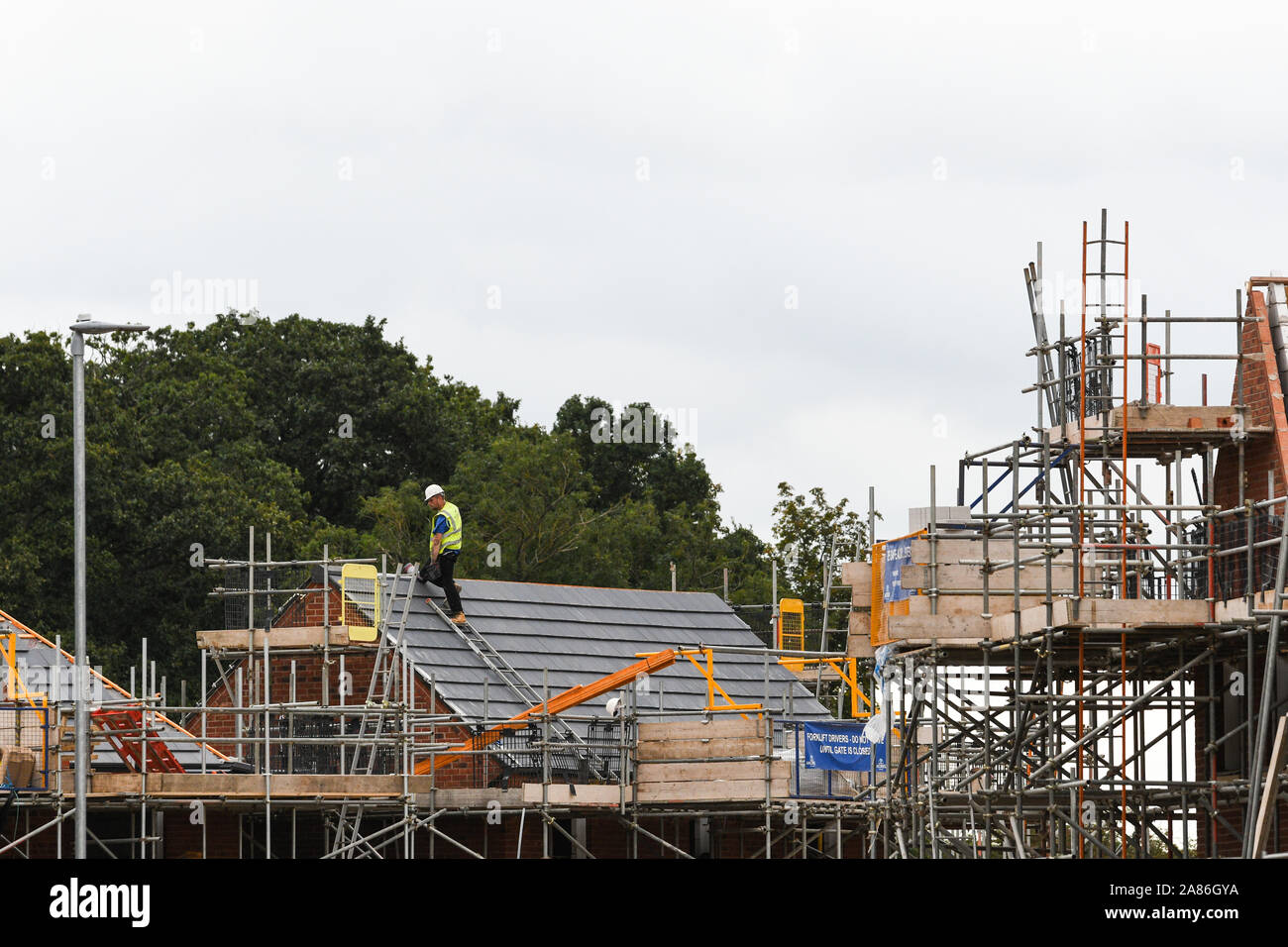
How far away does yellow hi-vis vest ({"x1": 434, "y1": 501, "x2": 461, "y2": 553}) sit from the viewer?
34.0 meters

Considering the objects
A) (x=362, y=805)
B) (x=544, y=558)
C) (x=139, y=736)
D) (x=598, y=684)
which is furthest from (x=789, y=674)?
(x=544, y=558)

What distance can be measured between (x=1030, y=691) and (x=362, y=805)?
10188 mm

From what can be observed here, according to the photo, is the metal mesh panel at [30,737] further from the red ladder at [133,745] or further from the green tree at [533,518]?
the green tree at [533,518]

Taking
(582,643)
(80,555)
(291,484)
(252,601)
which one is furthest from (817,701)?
(291,484)

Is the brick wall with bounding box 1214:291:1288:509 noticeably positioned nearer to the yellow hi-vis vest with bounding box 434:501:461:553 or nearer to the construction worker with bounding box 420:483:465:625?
the yellow hi-vis vest with bounding box 434:501:461:553

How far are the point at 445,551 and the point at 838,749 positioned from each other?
25.9 feet

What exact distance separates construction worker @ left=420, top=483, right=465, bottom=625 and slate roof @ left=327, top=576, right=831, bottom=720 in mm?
400

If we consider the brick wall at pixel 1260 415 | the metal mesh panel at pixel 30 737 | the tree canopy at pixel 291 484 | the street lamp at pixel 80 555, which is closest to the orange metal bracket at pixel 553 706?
the metal mesh panel at pixel 30 737

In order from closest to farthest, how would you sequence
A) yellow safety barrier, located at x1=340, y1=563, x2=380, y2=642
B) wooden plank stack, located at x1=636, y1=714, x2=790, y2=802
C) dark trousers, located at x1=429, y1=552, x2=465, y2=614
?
wooden plank stack, located at x1=636, y1=714, x2=790, y2=802 < yellow safety barrier, located at x1=340, y1=563, x2=380, y2=642 < dark trousers, located at x1=429, y1=552, x2=465, y2=614

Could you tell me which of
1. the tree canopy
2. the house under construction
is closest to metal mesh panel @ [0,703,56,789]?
the house under construction

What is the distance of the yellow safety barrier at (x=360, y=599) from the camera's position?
33.1m

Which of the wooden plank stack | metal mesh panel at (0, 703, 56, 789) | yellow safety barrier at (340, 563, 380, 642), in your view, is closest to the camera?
metal mesh panel at (0, 703, 56, 789)

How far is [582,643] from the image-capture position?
3769 cm
